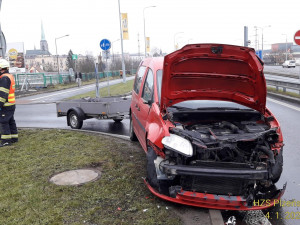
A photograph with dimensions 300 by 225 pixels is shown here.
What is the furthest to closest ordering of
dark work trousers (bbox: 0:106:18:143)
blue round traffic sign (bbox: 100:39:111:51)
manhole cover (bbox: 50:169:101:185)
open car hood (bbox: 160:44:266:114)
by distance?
blue round traffic sign (bbox: 100:39:111:51) → dark work trousers (bbox: 0:106:18:143) → manhole cover (bbox: 50:169:101:185) → open car hood (bbox: 160:44:266:114)

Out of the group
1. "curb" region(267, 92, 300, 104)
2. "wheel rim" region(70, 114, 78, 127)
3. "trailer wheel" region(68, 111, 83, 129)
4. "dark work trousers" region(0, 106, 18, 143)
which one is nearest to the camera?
"dark work trousers" region(0, 106, 18, 143)

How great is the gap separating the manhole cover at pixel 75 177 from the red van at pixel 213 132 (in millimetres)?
1106

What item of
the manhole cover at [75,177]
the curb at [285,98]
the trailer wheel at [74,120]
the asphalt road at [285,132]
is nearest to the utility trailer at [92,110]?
the trailer wheel at [74,120]

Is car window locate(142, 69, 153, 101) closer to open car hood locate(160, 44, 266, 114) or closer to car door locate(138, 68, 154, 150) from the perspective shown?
car door locate(138, 68, 154, 150)

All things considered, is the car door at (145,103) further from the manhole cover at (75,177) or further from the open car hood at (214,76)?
the manhole cover at (75,177)

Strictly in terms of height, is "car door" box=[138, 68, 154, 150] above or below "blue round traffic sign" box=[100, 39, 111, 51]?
below

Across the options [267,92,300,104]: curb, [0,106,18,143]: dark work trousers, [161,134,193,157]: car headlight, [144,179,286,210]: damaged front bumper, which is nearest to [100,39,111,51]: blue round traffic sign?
[267,92,300,104]: curb

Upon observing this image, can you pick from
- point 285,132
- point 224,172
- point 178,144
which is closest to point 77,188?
point 178,144

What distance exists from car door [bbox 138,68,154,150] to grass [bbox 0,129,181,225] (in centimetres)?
54

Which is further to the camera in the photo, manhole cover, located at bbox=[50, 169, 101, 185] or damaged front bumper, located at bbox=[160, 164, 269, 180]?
manhole cover, located at bbox=[50, 169, 101, 185]

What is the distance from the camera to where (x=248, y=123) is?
177 inches

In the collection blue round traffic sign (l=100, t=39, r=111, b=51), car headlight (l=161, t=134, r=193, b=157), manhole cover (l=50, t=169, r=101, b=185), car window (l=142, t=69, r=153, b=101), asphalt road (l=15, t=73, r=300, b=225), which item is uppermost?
blue round traffic sign (l=100, t=39, r=111, b=51)

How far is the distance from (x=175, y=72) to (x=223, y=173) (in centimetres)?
159

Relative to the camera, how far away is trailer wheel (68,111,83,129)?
892 cm
